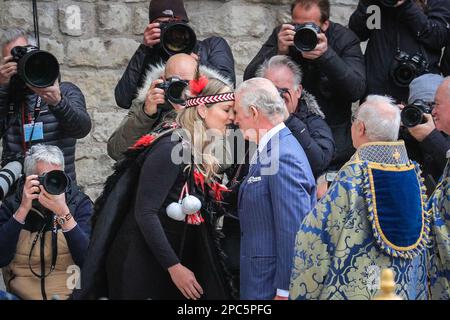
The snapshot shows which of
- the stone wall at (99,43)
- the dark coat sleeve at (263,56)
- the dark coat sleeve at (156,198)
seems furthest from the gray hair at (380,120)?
the stone wall at (99,43)

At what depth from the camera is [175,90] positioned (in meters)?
5.82

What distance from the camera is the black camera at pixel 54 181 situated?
5.95m

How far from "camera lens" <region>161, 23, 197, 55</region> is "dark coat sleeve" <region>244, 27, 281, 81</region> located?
0.44 m

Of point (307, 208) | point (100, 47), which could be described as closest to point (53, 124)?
point (100, 47)

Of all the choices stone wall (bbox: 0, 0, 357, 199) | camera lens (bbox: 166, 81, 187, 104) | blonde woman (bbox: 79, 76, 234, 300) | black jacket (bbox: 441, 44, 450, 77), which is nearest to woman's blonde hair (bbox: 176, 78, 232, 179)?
blonde woman (bbox: 79, 76, 234, 300)

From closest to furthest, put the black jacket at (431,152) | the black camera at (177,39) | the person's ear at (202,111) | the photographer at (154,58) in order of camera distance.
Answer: the person's ear at (202,111) < the black jacket at (431,152) < the black camera at (177,39) < the photographer at (154,58)

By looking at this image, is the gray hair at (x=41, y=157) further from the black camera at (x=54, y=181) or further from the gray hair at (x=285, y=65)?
the gray hair at (x=285, y=65)

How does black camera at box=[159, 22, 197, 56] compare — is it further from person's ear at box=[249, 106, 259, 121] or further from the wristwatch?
person's ear at box=[249, 106, 259, 121]

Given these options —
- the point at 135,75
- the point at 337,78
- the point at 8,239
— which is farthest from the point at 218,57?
the point at 8,239

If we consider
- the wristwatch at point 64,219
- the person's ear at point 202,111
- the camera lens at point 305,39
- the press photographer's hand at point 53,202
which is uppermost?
the camera lens at point 305,39

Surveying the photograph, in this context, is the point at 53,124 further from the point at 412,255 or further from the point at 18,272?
the point at 412,255

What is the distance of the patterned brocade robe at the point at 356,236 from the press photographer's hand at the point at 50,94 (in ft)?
6.35

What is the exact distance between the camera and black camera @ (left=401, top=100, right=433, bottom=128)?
615cm

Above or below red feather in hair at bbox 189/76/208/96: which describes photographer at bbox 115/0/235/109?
above
